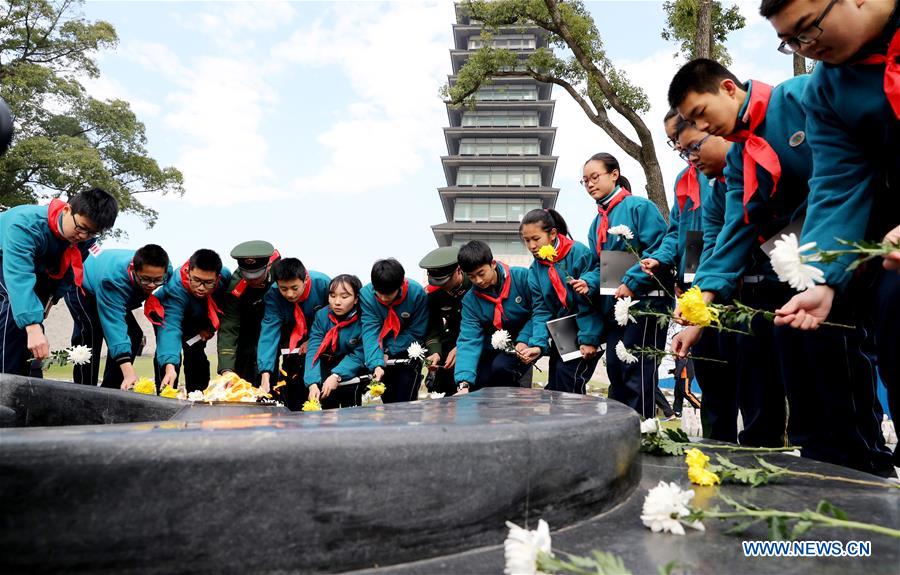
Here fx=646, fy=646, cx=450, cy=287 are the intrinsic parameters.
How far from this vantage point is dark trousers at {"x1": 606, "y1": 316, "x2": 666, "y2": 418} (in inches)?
151

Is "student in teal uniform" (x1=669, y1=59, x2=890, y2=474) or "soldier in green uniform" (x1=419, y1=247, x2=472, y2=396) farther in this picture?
"soldier in green uniform" (x1=419, y1=247, x2=472, y2=396)

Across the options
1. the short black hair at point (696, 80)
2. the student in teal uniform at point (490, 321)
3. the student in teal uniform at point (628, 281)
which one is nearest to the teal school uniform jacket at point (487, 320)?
the student in teal uniform at point (490, 321)

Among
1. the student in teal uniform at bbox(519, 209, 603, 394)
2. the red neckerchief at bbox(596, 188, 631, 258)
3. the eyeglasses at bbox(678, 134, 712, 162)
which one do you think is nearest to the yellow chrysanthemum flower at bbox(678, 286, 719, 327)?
the eyeglasses at bbox(678, 134, 712, 162)

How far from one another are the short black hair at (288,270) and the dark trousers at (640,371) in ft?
8.43

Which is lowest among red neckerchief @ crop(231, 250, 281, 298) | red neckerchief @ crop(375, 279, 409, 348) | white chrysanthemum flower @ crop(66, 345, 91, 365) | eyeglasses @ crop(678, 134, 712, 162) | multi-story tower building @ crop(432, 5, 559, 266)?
white chrysanthemum flower @ crop(66, 345, 91, 365)

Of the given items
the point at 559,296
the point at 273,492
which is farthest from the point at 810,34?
the point at 559,296

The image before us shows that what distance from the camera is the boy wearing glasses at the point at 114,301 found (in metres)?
4.72

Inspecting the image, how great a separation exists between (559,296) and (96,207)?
10.1 ft

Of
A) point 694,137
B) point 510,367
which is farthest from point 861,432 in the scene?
point 510,367

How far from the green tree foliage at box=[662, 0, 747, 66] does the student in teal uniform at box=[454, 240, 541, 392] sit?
5591 mm

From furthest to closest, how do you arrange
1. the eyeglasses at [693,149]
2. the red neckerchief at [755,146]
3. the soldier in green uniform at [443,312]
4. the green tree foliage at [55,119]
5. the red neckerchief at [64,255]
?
the green tree foliage at [55,119], the soldier in green uniform at [443,312], the red neckerchief at [64,255], the eyeglasses at [693,149], the red neckerchief at [755,146]

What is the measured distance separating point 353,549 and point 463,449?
0.91ft

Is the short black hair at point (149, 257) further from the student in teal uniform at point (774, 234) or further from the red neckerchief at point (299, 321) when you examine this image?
the student in teal uniform at point (774, 234)

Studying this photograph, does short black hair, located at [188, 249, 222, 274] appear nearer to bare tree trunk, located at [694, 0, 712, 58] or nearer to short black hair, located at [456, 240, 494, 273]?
short black hair, located at [456, 240, 494, 273]
